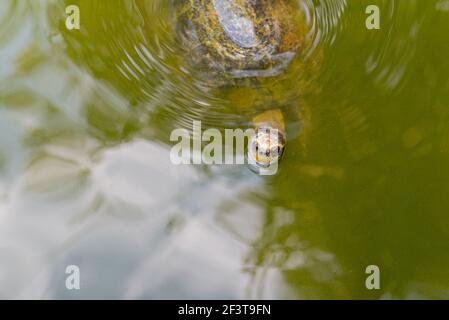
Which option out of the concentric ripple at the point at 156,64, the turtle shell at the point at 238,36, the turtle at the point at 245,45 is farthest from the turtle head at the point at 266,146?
the turtle shell at the point at 238,36

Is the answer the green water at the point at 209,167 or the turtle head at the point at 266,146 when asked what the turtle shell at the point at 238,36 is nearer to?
the green water at the point at 209,167

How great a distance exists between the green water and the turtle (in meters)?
0.08

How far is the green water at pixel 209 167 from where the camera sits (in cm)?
311

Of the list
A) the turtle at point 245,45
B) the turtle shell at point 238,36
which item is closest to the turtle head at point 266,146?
the turtle at point 245,45

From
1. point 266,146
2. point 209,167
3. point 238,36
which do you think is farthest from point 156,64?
point 266,146

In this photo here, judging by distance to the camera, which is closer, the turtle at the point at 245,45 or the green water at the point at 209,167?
the green water at the point at 209,167

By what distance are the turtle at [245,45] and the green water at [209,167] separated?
3.1 inches

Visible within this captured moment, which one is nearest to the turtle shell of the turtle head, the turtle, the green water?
the turtle

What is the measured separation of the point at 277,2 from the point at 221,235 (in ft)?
5.63

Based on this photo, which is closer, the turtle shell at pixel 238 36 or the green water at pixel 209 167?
the green water at pixel 209 167

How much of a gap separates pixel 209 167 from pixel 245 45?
0.90 m

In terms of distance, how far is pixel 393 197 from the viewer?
10.5ft

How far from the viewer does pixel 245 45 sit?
3.33 meters

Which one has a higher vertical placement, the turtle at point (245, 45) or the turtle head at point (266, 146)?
the turtle at point (245, 45)
